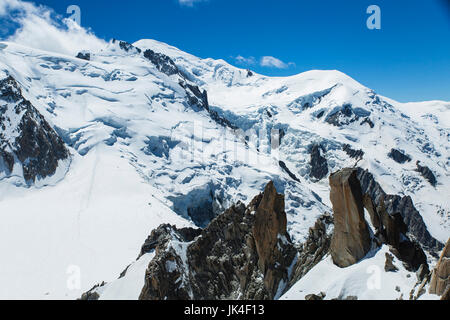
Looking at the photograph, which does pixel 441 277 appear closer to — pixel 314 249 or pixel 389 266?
pixel 389 266

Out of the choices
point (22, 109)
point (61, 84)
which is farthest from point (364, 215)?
point (61, 84)

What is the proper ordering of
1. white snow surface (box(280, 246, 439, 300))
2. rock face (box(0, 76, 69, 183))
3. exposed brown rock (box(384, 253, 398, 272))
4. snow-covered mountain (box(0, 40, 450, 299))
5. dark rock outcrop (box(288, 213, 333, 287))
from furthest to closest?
rock face (box(0, 76, 69, 183)), snow-covered mountain (box(0, 40, 450, 299)), dark rock outcrop (box(288, 213, 333, 287)), exposed brown rock (box(384, 253, 398, 272)), white snow surface (box(280, 246, 439, 300))

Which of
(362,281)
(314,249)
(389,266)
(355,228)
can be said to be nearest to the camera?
(362,281)

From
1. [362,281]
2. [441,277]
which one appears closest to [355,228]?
[362,281]

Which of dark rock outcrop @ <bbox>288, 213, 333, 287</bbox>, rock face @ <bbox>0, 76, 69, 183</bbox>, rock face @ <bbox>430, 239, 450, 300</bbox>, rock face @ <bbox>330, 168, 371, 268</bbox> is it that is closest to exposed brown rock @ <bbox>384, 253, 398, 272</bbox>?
rock face @ <bbox>330, 168, 371, 268</bbox>

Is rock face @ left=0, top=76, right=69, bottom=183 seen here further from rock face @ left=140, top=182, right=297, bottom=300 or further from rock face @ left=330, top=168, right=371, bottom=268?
rock face @ left=330, top=168, right=371, bottom=268

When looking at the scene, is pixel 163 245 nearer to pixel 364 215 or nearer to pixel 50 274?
pixel 364 215

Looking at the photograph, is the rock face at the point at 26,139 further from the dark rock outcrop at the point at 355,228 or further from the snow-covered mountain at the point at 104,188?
the dark rock outcrop at the point at 355,228
